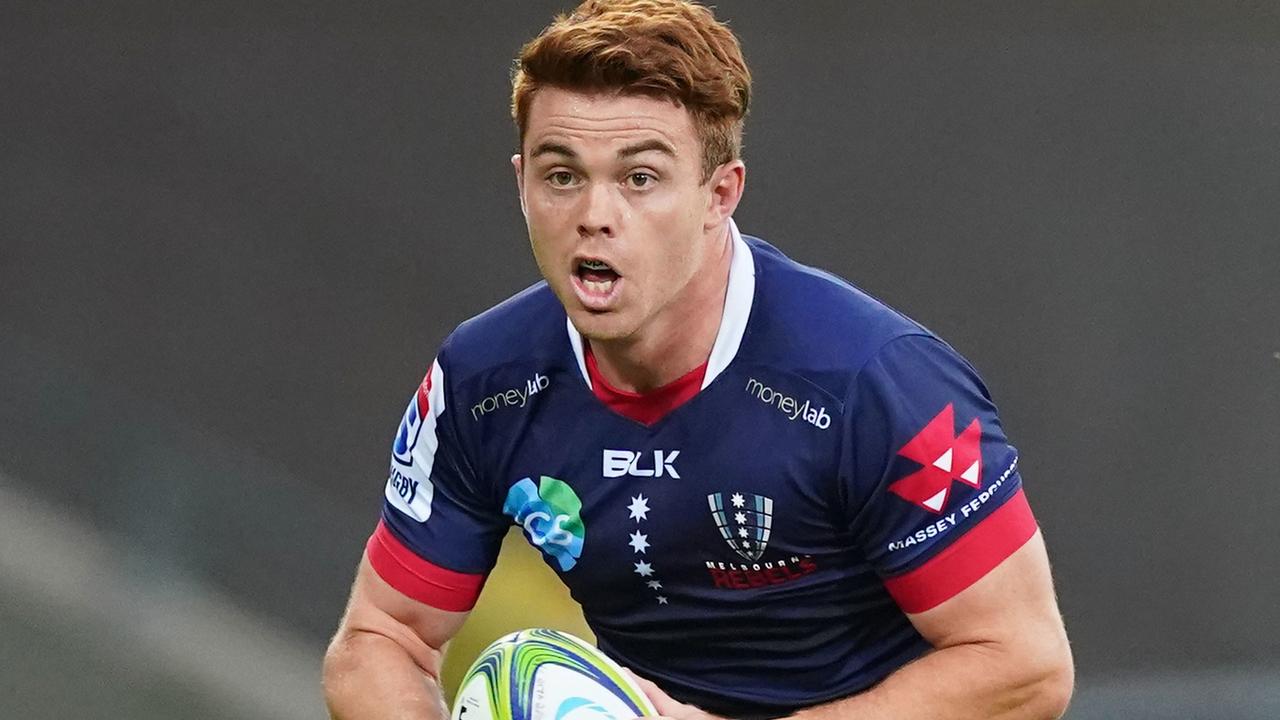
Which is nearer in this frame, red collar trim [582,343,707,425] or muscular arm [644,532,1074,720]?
muscular arm [644,532,1074,720]

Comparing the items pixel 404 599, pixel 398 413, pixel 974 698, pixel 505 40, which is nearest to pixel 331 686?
pixel 404 599

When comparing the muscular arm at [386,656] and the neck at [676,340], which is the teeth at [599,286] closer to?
the neck at [676,340]

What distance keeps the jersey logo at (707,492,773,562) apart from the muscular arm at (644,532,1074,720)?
0.69ft

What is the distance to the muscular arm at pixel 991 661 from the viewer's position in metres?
1.91

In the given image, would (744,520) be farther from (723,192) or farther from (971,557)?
(723,192)

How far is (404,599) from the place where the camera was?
2225 mm

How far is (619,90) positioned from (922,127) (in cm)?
176

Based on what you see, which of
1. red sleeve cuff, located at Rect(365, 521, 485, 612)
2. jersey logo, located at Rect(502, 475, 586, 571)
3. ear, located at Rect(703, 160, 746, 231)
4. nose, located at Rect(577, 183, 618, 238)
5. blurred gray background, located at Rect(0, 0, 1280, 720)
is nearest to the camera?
nose, located at Rect(577, 183, 618, 238)

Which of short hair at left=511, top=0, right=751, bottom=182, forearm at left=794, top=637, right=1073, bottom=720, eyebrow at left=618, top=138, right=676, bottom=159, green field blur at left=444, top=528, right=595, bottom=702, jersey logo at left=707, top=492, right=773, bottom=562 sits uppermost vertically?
short hair at left=511, top=0, right=751, bottom=182

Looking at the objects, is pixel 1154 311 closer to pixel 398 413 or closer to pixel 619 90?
pixel 398 413

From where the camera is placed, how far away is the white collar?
6.64 ft

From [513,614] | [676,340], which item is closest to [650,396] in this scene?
[676,340]

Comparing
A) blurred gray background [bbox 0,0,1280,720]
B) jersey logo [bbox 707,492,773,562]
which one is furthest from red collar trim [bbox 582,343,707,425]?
blurred gray background [bbox 0,0,1280,720]

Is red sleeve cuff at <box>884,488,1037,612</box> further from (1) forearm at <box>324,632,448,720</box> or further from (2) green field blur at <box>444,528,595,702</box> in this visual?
(2) green field blur at <box>444,528,595,702</box>
